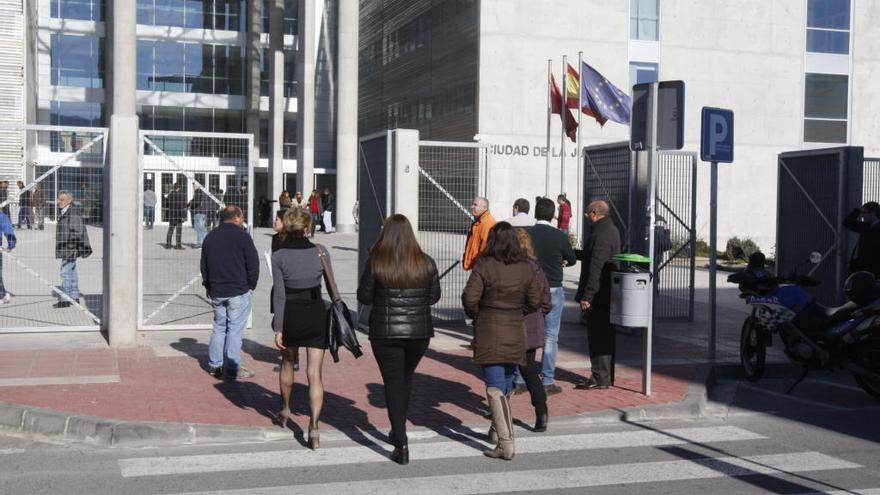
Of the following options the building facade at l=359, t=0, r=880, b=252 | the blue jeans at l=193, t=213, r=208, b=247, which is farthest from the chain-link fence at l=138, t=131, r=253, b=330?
the building facade at l=359, t=0, r=880, b=252

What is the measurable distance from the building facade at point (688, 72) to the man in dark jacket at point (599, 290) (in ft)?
90.6

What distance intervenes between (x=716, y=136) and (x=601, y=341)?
2.76 metres

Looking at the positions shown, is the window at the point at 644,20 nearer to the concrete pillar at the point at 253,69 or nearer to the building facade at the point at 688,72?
the building facade at the point at 688,72

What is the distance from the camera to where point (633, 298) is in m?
9.63

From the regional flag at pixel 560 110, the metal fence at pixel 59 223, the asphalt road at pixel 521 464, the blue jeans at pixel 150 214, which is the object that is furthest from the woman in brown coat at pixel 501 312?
the regional flag at pixel 560 110

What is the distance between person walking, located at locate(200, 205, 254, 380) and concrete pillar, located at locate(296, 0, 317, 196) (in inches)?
1410

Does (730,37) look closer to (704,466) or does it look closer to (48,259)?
(48,259)

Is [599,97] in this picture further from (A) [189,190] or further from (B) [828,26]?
(B) [828,26]

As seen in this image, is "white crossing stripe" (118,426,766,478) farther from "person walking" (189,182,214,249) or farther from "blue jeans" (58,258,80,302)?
"blue jeans" (58,258,80,302)

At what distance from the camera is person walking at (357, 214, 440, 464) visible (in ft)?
23.8

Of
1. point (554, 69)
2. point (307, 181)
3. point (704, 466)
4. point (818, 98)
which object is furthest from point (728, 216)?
point (704, 466)

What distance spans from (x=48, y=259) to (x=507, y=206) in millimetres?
25651

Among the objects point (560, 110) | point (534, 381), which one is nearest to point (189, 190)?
point (534, 381)

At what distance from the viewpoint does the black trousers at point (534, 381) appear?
8.26m
